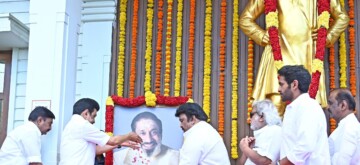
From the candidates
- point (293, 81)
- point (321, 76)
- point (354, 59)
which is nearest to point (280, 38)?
point (321, 76)

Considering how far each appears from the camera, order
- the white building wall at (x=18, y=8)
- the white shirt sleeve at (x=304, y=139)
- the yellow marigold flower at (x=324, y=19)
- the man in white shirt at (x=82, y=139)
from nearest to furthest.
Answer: the white shirt sleeve at (x=304, y=139)
the man in white shirt at (x=82, y=139)
the yellow marigold flower at (x=324, y=19)
the white building wall at (x=18, y=8)

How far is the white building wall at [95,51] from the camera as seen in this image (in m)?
6.74

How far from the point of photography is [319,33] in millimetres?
5723

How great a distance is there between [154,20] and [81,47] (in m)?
0.98

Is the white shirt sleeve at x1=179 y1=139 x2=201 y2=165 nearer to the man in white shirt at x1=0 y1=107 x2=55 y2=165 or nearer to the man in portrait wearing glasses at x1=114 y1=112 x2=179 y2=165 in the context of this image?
the man in white shirt at x1=0 y1=107 x2=55 y2=165

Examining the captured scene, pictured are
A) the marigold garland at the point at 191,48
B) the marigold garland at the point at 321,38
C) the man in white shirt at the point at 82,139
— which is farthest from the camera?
the marigold garland at the point at 191,48

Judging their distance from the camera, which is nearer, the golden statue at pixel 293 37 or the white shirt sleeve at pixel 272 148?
the white shirt sleeve at pixel 272 148

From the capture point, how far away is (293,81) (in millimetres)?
3447

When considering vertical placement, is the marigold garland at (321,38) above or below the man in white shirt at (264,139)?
above

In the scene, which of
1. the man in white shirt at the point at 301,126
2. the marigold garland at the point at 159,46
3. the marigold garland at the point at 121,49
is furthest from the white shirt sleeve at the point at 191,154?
the marigold garland at the point at 121,49

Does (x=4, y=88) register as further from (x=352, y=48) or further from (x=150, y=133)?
(x=352, y=48)

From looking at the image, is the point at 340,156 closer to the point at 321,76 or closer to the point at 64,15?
the point at 321,76

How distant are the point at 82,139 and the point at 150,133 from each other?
4.80 feet

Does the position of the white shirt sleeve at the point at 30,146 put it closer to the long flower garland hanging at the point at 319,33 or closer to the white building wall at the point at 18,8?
the white building wall at the point at 18,8
